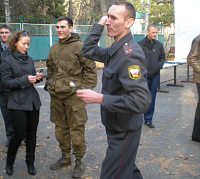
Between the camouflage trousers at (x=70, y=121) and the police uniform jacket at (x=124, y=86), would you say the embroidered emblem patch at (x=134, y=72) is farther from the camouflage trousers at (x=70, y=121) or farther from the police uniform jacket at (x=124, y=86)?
the camouflage trousers at (x=70, y=121)

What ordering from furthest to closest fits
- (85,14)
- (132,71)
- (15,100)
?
(85,14)
(15,100)
(132,71)

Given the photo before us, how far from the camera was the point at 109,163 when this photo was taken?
111 inches

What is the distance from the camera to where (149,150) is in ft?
17.0

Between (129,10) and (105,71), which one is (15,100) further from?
(129,10)

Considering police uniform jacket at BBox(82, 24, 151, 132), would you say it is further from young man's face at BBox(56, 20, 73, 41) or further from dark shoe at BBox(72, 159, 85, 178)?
dark shoe at BBox(72, 159, 85, 178)

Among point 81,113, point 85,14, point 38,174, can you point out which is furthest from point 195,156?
point 85,14

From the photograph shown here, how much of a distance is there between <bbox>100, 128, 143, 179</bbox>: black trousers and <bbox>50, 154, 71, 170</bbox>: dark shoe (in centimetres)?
172

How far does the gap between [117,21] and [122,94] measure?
2.07 feet

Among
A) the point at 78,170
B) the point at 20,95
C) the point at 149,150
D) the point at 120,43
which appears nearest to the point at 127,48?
the point at 120,43

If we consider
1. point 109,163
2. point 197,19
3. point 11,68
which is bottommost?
point 109,163

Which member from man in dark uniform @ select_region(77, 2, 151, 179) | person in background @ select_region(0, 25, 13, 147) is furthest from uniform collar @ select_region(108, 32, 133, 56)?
person in background @ select_region(0, 25, 13, 147)

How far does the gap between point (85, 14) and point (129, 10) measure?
94.1 ft

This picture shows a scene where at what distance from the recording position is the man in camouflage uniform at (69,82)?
4094 mm

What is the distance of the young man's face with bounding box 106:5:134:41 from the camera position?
8.75 ft
